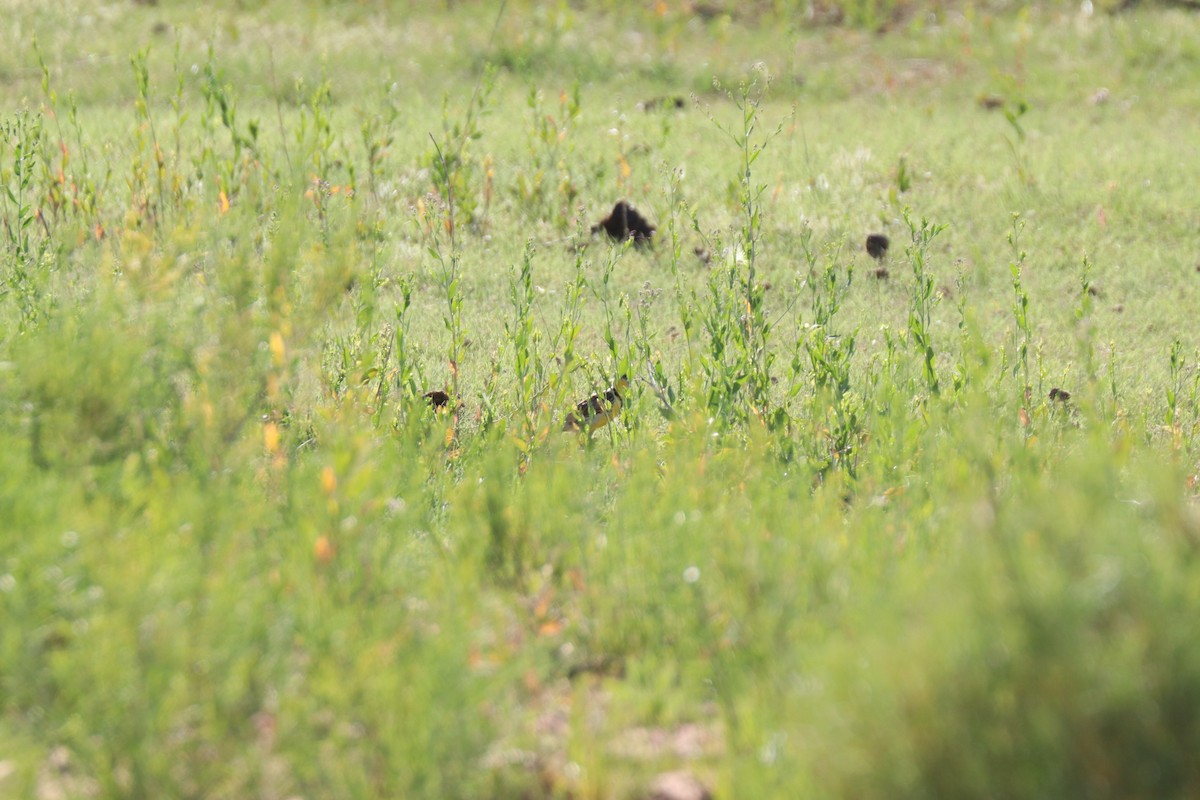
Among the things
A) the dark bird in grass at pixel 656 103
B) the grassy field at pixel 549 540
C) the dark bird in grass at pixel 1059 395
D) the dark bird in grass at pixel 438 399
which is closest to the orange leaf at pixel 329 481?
the grassy field at pixel 549 540

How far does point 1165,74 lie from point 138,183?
29.6 ft

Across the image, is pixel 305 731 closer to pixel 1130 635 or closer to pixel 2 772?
pixel 2 772

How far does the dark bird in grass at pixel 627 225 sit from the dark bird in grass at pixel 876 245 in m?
1.20

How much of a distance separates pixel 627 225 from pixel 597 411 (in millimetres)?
2411

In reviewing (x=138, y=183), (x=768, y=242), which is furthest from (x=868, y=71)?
(x=138, y=183)

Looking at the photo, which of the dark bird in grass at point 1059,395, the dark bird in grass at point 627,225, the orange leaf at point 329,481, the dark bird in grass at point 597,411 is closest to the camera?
the orange leaf at point 329,481

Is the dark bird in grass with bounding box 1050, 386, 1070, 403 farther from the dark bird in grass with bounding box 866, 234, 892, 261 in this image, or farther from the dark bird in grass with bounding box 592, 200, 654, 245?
the dark bird in grass with bounding box 592, 200, 654, 245

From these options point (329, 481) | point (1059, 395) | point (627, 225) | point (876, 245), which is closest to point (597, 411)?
point (1059, 395)

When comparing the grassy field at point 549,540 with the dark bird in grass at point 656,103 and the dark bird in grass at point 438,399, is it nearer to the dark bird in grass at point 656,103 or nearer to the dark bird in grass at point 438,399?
the dark bird in grass at point 438,399

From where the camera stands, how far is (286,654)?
7.40ft

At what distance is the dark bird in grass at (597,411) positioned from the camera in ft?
14.4

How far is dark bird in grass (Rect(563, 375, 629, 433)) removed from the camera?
4.39 m

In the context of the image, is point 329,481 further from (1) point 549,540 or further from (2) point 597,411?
(2) point 597,411

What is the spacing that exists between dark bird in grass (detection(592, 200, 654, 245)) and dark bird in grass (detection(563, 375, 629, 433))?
2.31 metres
